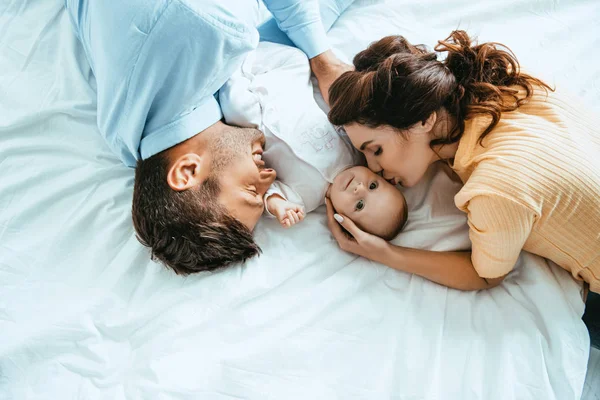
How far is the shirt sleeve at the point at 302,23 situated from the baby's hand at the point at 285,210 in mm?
475

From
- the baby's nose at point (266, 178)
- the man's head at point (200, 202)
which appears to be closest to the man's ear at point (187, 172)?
the man's head at point (200, 202)

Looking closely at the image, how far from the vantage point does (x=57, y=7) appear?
142 cm

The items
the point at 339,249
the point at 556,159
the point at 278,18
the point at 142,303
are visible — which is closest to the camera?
the point at 556,159

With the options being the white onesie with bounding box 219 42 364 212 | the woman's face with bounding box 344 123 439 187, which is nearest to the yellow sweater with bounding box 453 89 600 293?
the woman's face with bounding box 344 123 439 187

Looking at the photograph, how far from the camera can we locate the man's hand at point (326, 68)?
1333 mm

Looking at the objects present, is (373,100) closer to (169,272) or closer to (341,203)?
(341,203)

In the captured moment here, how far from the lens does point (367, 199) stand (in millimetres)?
1155

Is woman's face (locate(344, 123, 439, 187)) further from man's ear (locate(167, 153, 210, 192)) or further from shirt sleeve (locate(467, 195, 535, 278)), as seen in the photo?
man's ear (locate(167, 153, 210, 192))

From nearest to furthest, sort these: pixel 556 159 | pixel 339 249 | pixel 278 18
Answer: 1. pixel 556 159
2. pixel 339 249
3. pixel 278 18

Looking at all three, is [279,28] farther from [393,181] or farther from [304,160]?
[393,181]

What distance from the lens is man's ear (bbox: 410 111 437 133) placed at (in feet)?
3.48

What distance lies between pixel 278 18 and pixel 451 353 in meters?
1.01

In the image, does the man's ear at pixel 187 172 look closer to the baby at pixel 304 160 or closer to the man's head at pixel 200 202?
the man's head at pixel 200 202

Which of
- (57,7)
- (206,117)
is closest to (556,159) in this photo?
(206,117)
